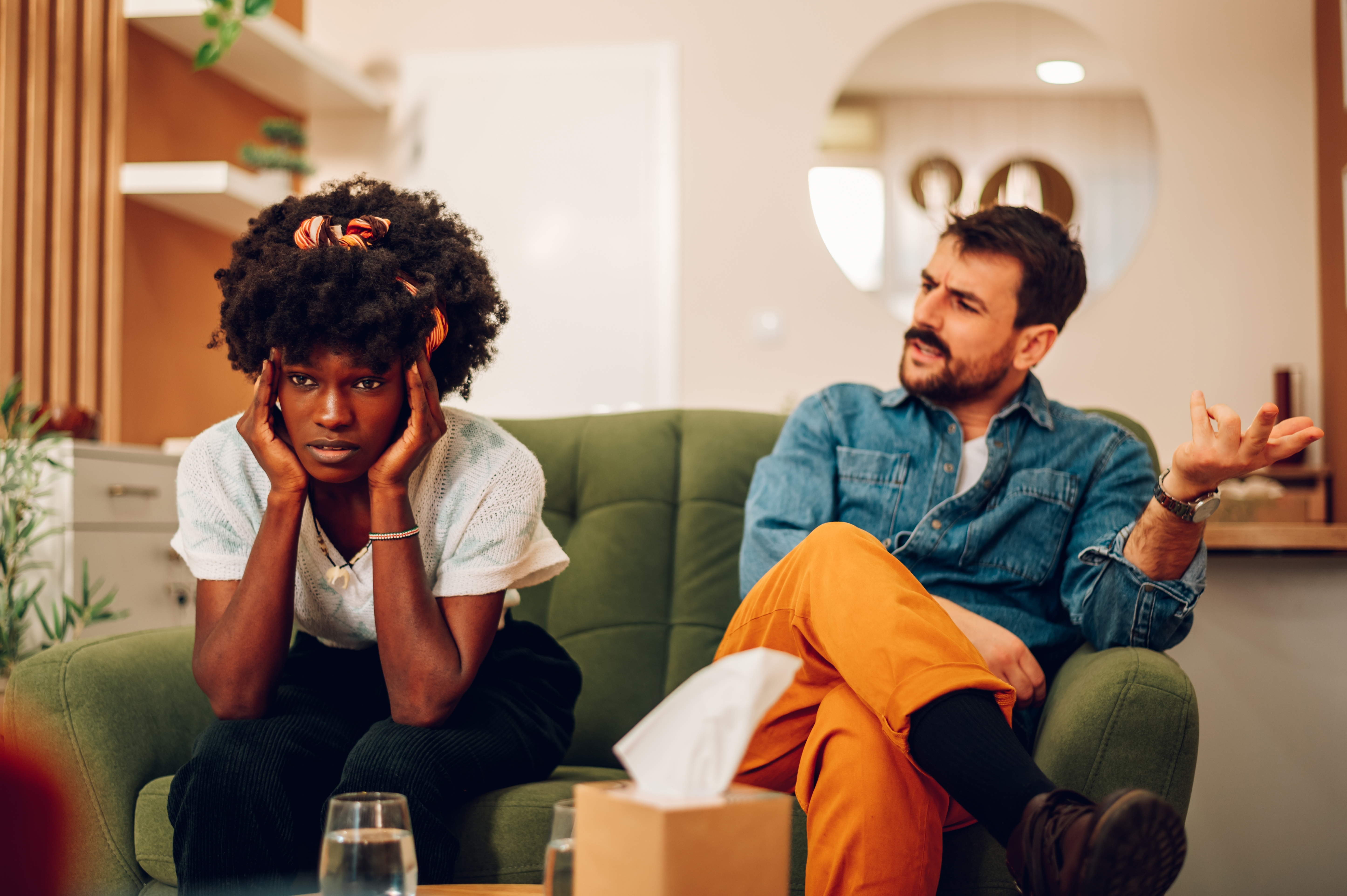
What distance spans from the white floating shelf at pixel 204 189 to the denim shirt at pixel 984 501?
1776 mm

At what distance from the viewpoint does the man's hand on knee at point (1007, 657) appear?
55.5 inches

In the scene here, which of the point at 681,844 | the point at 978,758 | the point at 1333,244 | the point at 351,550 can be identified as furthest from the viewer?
the point at 1333,244

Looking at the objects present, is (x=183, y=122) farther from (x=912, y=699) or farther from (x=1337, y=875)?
(x=1337, y=875)

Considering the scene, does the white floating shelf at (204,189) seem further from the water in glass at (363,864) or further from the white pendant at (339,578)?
the water in glass at (363,864)

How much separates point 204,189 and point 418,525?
2051mm

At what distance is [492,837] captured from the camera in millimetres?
1287

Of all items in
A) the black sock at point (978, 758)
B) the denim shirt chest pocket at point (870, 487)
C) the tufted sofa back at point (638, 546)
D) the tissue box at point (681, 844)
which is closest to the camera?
the tissue box at point (681, 844)

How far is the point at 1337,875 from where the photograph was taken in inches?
75.2

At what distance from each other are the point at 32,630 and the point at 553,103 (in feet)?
7.29

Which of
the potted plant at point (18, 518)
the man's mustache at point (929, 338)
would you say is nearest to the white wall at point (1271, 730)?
the man's mustache at point (929, 338)

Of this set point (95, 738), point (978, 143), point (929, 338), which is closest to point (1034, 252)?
point (929, 338)

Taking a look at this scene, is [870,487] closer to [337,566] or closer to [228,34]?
[337,566]

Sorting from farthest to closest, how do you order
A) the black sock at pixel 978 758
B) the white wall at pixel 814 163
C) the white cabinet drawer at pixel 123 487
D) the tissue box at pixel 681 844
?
the white wall at pixel 814 163
the white cabinet drawer at pixel 123 487
the black sock at pixel 978 758
the tissue box at pixel 681 844

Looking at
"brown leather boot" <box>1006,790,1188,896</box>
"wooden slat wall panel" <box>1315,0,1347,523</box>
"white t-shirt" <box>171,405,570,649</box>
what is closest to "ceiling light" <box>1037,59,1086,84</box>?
"wooden slat wall panel" <box>1315,0,1347,523</box>
